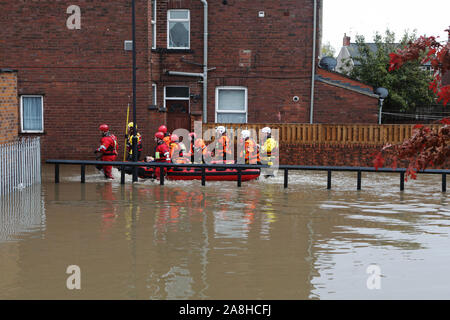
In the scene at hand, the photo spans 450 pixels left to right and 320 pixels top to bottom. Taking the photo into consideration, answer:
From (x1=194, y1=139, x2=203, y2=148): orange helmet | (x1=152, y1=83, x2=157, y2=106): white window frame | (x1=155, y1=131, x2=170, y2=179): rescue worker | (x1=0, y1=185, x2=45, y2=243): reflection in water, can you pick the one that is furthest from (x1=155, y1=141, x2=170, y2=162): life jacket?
(x1=152, y1=83, x2=157, y2=106): white window frame

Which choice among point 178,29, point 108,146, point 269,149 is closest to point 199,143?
point 269,149

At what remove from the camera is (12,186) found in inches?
740

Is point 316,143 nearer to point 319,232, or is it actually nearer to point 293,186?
point 293,186

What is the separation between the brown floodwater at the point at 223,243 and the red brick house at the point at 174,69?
24.9 ft

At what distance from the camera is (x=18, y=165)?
19.0 m

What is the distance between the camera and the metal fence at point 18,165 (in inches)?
703

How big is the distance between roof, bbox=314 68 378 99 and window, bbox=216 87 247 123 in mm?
3200

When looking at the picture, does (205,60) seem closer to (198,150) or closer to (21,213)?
(198,150)

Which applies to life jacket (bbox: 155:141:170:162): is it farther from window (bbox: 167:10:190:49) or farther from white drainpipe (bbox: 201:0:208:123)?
window (bbox: 167:10:190:49)

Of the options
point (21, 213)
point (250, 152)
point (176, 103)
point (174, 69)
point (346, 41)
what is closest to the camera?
point (21, 213)

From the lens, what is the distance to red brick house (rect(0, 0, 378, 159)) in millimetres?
26734

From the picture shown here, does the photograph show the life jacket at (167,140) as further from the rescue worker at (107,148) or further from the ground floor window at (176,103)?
→ the ground floor window at (176,103)

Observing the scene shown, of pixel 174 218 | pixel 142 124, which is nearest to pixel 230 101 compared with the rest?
pixel 142 124

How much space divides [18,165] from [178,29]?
12075mm
